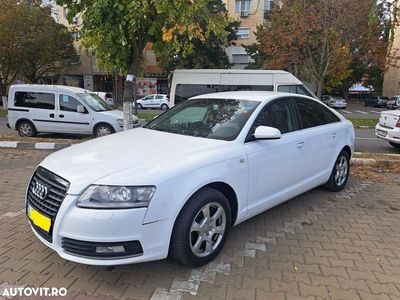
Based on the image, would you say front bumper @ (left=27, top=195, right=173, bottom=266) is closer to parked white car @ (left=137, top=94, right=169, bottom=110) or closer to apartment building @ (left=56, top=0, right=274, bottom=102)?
parked white car @ (left=137, top=94, right=169, bottom=110)

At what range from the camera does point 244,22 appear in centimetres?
3897

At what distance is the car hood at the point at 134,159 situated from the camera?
2746mm

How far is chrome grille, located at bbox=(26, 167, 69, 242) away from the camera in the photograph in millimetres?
2783

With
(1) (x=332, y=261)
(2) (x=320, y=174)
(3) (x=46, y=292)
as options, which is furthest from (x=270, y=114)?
(3) (x=46, y=292)

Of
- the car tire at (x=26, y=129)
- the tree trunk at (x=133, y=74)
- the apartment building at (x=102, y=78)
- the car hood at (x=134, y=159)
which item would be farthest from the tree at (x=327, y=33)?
the apartment building at (x=102, y=78)

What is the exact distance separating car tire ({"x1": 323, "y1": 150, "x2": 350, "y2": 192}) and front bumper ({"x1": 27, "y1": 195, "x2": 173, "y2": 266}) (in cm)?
332

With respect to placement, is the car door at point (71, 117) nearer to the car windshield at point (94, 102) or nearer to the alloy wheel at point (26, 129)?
the car windshield at point (94, 102)

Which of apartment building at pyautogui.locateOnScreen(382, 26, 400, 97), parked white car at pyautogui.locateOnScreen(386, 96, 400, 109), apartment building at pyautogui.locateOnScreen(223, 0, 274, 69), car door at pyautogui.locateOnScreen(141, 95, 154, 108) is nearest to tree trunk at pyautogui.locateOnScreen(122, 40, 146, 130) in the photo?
car door at pyautogui.locateOnScreen(141, 95, 154, 108)

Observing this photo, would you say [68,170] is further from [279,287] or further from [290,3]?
[290,3]

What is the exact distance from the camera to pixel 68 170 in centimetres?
293

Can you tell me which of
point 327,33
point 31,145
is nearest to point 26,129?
point 31,145

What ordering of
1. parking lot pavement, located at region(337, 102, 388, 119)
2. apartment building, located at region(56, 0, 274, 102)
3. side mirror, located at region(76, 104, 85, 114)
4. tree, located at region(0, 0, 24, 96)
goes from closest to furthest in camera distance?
side mirror, located at region(76, 104, 85, 114) → tree, located at region(0, 0, 24, 96) → parking lot pavement, located at region(337, 102, 388, 119) → apartment building, located at region(56, 0, 274, 102)

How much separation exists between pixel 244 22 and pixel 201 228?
39.1 m

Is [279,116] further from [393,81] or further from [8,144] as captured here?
[393,81]
